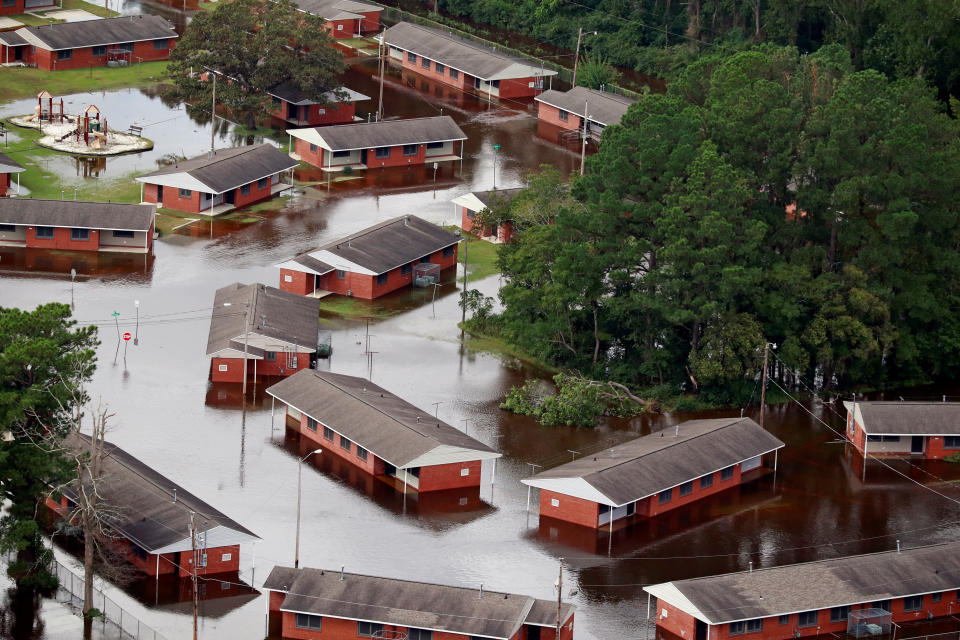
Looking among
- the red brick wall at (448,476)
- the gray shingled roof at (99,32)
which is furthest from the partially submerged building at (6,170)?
the red brick wall at (448,476)

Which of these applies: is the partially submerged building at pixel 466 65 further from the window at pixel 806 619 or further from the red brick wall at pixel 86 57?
the window at pixel 806 619

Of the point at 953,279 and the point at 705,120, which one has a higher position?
the point at 705,120

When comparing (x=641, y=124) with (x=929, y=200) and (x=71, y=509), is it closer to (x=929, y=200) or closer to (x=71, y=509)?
(x=929, y=200)

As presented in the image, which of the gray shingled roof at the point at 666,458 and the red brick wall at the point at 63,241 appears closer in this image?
the gray shingled roof at the point at 666,458

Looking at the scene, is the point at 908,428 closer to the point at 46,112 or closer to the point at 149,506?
the point at 149,506

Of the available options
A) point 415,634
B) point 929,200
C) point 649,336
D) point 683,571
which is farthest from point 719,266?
point 415,634

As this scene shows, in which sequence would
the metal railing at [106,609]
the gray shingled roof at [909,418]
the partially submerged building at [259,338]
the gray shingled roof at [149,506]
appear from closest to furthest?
the metal railing at [106,609], the gray shingled roof at [149,506], the gray shingled roof at [909,418], the partially submerged building at [259,338]
